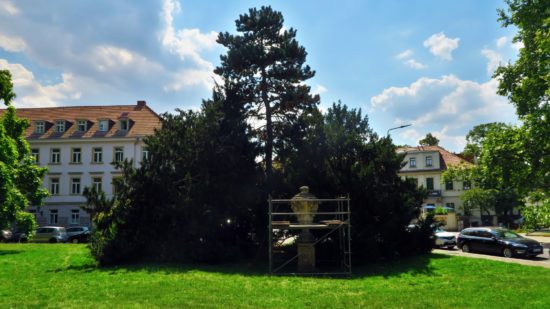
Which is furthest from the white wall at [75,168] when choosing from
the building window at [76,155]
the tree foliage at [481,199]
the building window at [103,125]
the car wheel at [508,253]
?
the tree foliage at [481,199]

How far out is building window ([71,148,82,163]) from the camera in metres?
46.3

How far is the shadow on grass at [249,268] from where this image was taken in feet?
50.5

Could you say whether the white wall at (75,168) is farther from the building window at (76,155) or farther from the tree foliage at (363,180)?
the tree foliage at (363,180)

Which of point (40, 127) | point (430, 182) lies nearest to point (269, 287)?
point (40, 127)

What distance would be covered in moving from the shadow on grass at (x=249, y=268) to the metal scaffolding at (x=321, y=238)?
2.16 ft

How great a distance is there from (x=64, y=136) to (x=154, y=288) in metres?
40.2

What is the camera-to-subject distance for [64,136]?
154 feet

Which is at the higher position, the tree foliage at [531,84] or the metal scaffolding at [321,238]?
the tree foliage at [531,84]

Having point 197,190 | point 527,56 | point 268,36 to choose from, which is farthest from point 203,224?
point 527,56

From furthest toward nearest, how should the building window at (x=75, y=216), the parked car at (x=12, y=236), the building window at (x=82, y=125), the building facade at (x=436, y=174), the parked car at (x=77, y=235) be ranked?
the building facade at (x=436, y=174) < the building window at (x=82, y=125) < the building window at (x=75, y=216) < the parked car at (x=12, y=236) < the parked car at (x=77, y=235)

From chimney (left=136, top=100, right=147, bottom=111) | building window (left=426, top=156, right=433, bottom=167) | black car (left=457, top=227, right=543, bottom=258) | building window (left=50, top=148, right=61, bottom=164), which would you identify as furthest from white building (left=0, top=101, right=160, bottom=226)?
building window (left=426, top=156, right=433, bottom=167)

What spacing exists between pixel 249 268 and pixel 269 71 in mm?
10942

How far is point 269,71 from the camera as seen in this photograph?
2370 cm

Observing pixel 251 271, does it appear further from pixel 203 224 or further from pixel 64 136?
pixel 64 136
